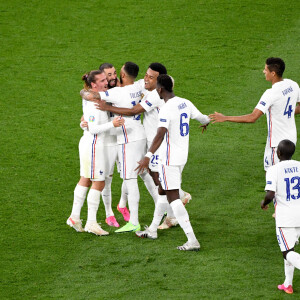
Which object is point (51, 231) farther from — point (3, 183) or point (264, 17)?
point (264, 17)

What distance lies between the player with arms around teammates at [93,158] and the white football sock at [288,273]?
2.38m

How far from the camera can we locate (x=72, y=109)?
12.4 metres

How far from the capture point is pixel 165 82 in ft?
23.1

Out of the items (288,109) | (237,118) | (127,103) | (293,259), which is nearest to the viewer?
(293,259)

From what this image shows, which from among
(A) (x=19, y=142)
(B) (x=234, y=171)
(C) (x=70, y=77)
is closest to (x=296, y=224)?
(B) (x=234, y=171)

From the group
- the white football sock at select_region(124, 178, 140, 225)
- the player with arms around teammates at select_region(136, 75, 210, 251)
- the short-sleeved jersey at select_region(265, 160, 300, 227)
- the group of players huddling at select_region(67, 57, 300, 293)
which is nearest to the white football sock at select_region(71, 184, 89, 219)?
the group of players huddling at select_region(67, 57, 300, 293)

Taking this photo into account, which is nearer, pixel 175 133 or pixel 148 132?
pixel 175 133

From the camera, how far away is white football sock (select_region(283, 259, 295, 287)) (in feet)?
20.2

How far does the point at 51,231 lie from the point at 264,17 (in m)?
9.44

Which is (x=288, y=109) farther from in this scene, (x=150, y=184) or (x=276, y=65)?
(x=150, y=184)

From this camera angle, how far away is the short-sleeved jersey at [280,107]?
7.42m

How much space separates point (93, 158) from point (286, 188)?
2.48 meters

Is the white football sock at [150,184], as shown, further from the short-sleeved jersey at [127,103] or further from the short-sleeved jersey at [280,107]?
the short-sleeved jersey at [280,107]

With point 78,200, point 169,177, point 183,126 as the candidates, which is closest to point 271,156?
point 183,126
